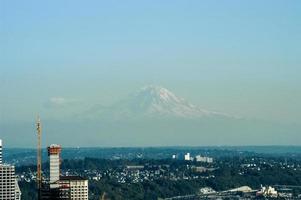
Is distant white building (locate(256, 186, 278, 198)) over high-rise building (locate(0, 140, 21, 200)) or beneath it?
beneath

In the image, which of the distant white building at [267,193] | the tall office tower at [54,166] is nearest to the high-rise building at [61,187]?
the tall office tower at [54,166]

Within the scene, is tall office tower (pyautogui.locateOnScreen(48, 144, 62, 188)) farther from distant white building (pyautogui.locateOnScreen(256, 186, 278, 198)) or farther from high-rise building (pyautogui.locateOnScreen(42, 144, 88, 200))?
distant white building (pyautogui.locateOnScreen(256, 186, 278, 198))

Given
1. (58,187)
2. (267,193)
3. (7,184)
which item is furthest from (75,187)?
(267,193)

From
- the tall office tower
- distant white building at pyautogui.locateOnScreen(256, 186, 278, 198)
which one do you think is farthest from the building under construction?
distant white building at pyautogui.locateOnScreen(256, 186, 278, 198)

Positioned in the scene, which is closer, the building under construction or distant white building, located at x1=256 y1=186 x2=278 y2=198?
the building under construction

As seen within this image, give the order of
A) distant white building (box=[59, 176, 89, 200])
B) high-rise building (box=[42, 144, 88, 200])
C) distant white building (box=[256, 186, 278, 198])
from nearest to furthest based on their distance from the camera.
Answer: high-rise building (box=[42, 144, 88, 200])
distant white building (box=[59, 176, 89, 200])
distant white building (box=[256, 186, 278, 198])

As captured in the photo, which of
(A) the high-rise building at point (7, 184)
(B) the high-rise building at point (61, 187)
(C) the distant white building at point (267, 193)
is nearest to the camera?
(B) the high-rise building at point (61, 187)

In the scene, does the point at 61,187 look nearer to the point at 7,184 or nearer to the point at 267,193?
the point at 7,184

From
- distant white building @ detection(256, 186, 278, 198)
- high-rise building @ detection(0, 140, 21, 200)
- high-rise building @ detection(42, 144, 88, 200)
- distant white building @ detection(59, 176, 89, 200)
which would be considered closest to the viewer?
high-rise building @ detection(42, 144, 88, 200)

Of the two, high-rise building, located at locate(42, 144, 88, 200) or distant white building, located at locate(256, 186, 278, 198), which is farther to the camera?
distant white building, located at locate(256, 186, 278, 198)

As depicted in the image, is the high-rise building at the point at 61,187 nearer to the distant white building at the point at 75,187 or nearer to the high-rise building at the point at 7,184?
the distant white building at the point at 75,187
